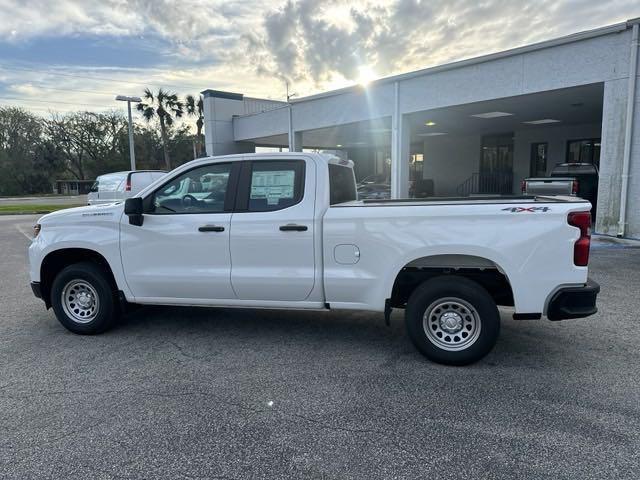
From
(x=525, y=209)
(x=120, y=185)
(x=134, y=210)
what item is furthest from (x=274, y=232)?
(x=120, y=185)

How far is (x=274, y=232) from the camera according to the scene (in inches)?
180

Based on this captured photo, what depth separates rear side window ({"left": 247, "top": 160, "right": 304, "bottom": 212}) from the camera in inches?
183

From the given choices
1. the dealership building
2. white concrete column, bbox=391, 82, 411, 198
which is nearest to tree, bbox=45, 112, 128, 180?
the dealership building

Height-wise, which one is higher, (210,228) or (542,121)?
(542,121)

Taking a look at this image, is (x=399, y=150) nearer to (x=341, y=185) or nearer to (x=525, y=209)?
(x=341, y=185)

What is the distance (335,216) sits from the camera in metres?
4.43

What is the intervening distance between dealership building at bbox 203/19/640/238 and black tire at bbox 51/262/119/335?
1069cm

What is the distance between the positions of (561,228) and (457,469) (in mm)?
2190

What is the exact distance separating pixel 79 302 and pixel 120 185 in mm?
12428

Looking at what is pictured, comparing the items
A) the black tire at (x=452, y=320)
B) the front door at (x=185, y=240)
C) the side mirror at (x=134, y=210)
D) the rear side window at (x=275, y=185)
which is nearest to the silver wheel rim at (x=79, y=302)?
the front door at (x=185, y=240)

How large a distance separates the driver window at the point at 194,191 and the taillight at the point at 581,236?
327 cm

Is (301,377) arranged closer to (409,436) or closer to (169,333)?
(409,436)

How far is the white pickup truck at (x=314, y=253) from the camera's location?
13.1ft

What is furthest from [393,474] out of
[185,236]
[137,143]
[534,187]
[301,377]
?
[137,143]
